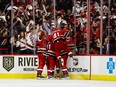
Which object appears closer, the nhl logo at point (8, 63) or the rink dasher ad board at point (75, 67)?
the rink dasher ad board at point (75, 67)

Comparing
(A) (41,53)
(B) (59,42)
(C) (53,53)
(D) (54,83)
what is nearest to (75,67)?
(C) (53,53)

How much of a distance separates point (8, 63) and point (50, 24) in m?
1.58

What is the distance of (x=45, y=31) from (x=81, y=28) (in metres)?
1.00

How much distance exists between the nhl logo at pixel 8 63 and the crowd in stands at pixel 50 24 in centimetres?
20

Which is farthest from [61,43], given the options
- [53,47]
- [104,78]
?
[104,78]

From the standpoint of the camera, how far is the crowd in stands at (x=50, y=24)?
18.7m

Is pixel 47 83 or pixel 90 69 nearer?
pixel 47 83

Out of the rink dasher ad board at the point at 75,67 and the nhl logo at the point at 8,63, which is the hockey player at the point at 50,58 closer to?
the rink dasher ad board at the point at 75,67

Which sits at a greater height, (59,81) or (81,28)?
(81,28)

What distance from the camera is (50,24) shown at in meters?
19.2

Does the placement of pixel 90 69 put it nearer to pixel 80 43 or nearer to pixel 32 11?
pixel 80 43

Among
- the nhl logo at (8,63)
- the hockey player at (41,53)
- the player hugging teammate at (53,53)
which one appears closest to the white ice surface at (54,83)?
the hockey player at (41,53)

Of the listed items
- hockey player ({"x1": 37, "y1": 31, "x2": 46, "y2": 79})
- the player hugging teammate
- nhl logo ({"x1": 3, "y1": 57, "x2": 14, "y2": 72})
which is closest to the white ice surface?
hockey player ({"x1": 37, "y1": 31, "x2": 46, "y2": 79})

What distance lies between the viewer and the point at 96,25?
18766mm
